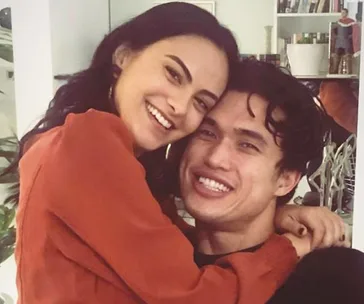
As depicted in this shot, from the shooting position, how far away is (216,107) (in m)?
1.03

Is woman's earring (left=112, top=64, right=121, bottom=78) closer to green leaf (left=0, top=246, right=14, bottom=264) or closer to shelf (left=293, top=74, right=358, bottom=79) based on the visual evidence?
shelf (left=293, top=74, right=358, bottom=79)

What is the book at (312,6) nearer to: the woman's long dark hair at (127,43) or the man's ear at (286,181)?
the woman's long dark hair at (127,43)

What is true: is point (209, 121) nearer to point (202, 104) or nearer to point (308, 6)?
point (202, 104)

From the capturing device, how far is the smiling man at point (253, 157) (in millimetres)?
1002

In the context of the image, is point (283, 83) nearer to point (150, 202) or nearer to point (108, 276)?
point (150, 202)

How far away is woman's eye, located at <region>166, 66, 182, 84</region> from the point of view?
3.10ft

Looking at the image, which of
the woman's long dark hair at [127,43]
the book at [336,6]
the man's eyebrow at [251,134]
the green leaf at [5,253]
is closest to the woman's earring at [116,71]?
the woman's long dark hair at [127,43]

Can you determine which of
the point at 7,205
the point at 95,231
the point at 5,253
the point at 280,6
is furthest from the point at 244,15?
the point at 5,253

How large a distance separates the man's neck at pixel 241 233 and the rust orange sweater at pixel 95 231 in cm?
19

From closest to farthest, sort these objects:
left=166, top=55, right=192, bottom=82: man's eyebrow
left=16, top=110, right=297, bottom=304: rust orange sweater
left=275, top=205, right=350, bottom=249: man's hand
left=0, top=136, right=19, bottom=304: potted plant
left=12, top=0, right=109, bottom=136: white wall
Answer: left=16, top=110, right=297, bottom=304: rust orange sweater → left=166, top=55, right=192, bottom=82: man's eyebrow → left=275, top=205, right=350, bottom=249: man's hand → left=12, top=0, right=109, bottom=136: white wall → left=0, top=136, right=19, bottom=304: potted plant

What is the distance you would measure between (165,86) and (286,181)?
29 centimetres

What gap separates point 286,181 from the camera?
1066 mm

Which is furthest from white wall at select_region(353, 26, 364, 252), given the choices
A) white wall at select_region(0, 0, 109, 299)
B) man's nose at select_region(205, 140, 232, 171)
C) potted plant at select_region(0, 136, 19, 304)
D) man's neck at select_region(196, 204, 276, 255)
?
potted plant at select_region(0, 136, 19, 304)

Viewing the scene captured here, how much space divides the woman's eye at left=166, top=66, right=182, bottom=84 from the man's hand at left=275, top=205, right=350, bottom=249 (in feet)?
1.08
